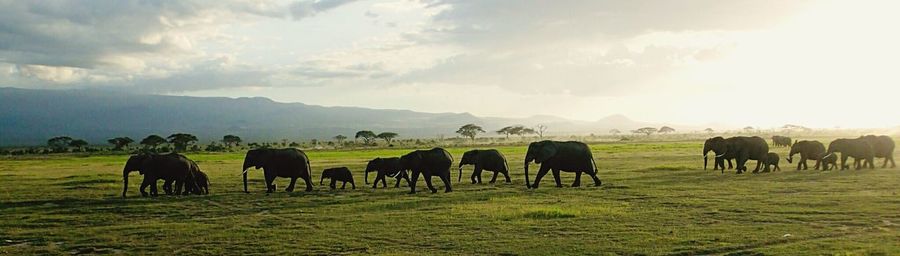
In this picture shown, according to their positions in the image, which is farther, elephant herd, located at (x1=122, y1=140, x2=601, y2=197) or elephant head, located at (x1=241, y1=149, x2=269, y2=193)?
elephant head, located at (x1=241, y1=149, x2=269, y2=193)

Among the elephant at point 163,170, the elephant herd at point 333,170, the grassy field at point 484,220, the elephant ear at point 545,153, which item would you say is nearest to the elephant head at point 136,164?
the elephant herd at point 333,170

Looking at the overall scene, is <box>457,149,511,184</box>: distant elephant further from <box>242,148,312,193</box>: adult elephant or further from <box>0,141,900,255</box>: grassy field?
<box>242,148,312,193</box>: adult elephant

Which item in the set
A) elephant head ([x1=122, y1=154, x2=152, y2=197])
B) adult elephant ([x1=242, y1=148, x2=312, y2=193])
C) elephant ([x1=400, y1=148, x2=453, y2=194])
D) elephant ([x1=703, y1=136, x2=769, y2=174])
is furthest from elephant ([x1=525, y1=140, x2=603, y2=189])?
elephant head ([x1=122, y1=154, x2=152, y2=197])

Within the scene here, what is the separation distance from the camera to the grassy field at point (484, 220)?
44.8ft

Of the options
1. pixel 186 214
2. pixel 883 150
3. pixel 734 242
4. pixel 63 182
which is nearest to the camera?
pixel 734 242

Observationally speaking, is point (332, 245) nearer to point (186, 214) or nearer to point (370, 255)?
point (370, 255)

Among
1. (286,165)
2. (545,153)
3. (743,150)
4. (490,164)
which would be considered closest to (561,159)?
(545,153)

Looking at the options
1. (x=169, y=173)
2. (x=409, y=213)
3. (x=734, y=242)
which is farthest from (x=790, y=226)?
(x=169, y=173)

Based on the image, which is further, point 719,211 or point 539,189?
point 539,189

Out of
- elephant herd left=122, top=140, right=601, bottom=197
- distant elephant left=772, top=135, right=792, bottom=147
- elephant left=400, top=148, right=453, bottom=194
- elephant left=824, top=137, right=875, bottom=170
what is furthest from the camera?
distant elephant left=772, top=135, right=792, bottom=147

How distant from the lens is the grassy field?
13641 mm

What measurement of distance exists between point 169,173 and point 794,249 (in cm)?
2062

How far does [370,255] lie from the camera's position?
1300cm

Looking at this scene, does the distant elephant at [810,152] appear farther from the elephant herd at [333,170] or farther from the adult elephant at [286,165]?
the adult elephant at [286,165]
